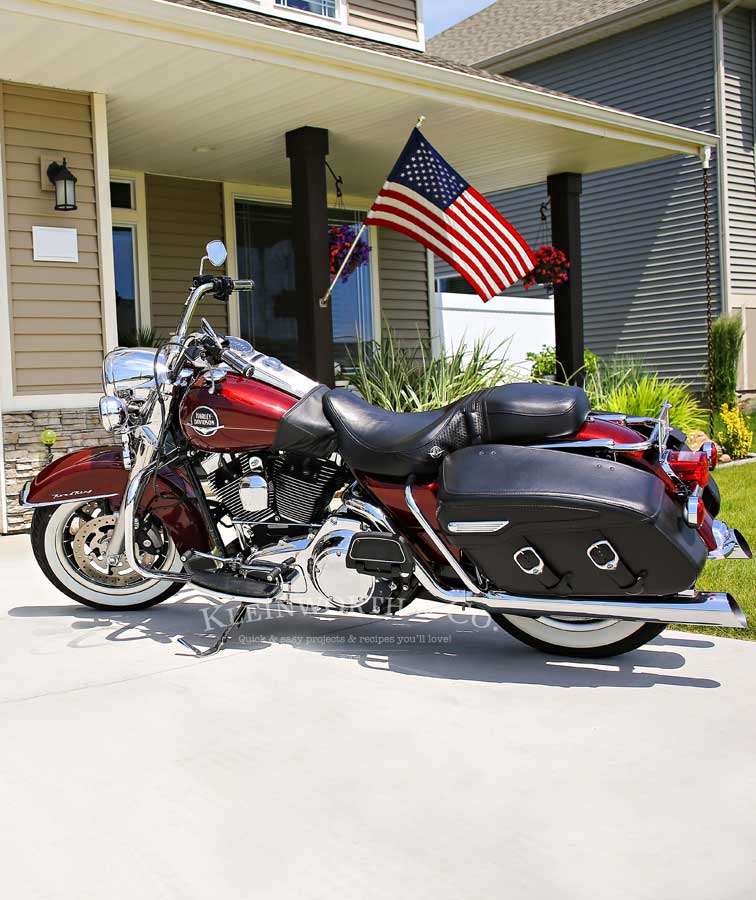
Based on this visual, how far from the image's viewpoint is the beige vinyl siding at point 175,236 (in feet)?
28.6

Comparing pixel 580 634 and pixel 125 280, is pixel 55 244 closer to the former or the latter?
pixel 125 280

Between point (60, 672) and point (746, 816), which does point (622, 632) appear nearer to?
point (746, 816)

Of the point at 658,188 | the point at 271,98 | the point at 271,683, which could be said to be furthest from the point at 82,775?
the point at 658,188

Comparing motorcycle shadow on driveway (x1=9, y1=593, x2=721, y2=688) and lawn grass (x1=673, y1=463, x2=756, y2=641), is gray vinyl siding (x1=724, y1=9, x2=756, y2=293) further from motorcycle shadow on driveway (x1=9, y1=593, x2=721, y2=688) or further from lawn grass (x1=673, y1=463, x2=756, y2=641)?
motorcycle shadow on driveway (x1=9, y1=593, x2=721, y2=688)

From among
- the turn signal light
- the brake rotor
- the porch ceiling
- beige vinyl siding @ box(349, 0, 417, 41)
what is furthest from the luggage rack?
beige vinyl siding @ box(349, 0, 417, 41)

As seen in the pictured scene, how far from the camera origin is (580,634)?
127 inches

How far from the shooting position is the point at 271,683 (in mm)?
3115

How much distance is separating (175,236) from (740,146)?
846 cm

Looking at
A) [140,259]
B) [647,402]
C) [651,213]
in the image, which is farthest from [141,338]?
[651,213]

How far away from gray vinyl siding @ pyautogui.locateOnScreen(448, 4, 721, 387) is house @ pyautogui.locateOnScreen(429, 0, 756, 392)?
0.05ft

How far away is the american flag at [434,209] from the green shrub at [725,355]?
267 inches

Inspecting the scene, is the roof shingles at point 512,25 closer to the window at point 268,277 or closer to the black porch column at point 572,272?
the black porch column at point 572,272

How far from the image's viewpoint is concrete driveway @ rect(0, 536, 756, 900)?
1.93 m

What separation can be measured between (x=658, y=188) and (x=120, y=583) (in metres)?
11.8
